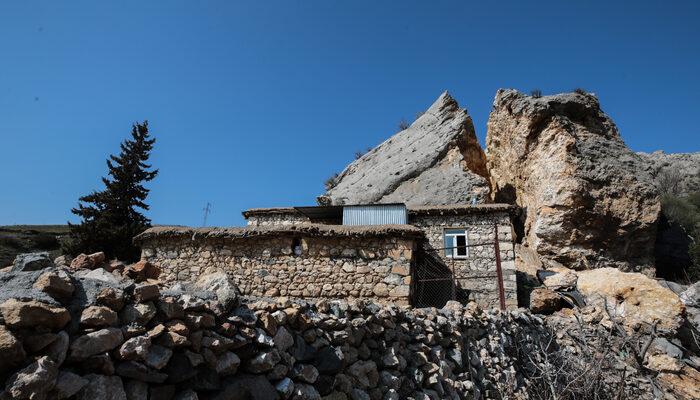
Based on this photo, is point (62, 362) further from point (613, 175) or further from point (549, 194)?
point (613, 175)

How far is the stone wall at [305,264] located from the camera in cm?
1045

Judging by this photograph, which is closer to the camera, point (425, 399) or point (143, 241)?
point (425, 399)

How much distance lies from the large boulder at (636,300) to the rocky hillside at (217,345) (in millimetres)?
4586

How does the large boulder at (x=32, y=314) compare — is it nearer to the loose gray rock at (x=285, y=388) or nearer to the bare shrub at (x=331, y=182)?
the loose gray rock at (x=285, y=388)

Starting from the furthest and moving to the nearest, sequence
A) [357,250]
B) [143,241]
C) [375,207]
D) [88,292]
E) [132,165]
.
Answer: [132,165] → [375,207] → [143,241] → [357,250] → [88,292]

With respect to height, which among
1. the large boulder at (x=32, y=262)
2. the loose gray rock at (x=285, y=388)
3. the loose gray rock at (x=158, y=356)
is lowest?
the loose gray rock at (x=285, y=388)

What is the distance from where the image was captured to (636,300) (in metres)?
11.3

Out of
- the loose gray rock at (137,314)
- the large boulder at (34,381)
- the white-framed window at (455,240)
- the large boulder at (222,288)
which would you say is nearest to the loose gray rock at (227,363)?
the large boulder at (222,288)

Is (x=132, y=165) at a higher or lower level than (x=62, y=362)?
higher

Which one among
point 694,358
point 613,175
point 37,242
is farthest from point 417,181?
point 37,242

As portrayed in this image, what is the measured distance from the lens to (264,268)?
11266 millimetres

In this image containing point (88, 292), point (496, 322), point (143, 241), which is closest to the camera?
point (88, 292)

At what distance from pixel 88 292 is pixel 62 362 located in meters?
0.50

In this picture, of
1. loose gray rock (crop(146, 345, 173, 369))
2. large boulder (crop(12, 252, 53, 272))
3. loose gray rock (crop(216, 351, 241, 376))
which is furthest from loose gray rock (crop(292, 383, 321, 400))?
large boulder (crop(12, 252, 53, 272))
